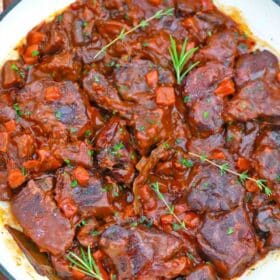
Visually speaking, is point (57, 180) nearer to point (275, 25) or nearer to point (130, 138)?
point (130, 138)

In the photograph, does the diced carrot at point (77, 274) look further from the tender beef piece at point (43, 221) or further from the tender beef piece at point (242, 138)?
the tender beef piece at point (242, 138)

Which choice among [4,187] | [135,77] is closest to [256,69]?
[135,77]

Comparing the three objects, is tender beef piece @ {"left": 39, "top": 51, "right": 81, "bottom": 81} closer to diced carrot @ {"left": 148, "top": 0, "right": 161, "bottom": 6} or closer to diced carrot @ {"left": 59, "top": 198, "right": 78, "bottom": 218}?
diced carrot @ {"left": 148, "top": 0, "right": 161, "bottom": 6}

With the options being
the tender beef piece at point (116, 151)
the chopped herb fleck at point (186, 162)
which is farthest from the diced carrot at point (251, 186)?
the tender beef piece at point (116, 151)

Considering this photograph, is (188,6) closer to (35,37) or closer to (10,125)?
(35,37)

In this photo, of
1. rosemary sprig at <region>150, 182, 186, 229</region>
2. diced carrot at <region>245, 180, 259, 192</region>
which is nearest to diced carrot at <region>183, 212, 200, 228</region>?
rosemary sprig at <region>150, 182, 186, 229</region>
